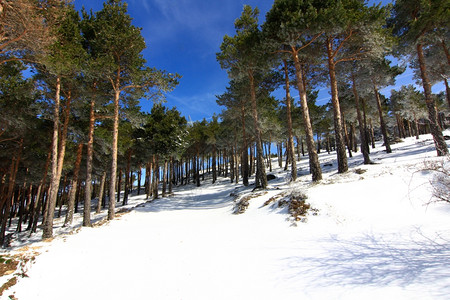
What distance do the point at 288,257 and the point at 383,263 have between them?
1.79 meters

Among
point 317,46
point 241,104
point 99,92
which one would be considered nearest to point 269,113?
point 241,104

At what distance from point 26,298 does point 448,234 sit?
8.81 metres

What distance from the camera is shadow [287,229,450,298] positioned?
2.85 metres

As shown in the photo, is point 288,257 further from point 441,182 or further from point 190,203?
point 190,203

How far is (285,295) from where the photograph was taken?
3.14 m

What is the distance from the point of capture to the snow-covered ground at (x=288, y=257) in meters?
3.14

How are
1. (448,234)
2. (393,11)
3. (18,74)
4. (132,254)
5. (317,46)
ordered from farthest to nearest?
(393,11) < (317,46) < (18,74) < (132,254) < (448,234)

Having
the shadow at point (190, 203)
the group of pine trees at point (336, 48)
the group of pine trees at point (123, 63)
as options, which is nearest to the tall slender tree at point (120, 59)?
the group of pine trees at point (123, 63)

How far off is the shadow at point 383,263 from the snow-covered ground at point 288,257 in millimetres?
15

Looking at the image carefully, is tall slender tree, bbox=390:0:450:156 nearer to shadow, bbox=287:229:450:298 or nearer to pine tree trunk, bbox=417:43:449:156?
pine tree trunk, bbox=417:43:449:156

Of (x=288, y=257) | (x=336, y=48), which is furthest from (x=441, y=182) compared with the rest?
(x=336, y=48)

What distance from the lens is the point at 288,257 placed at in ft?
14.9

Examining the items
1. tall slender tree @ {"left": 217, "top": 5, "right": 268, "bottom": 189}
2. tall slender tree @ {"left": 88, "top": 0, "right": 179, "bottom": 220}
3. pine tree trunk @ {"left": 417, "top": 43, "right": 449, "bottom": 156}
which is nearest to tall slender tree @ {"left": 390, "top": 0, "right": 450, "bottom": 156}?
pine tree trunk @ {"left": 417, "top": 43, "right": 449, "bottom": 156}

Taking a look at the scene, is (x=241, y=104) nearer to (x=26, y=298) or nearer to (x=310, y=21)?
(x=310, y=21)
